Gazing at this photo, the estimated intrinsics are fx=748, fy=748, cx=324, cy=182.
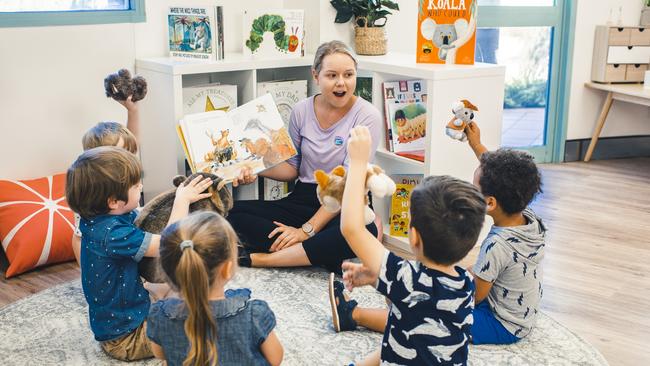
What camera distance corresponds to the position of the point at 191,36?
122 inches

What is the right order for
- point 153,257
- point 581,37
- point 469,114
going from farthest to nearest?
1. point 581,37
2. point 469,114
3. point 153,257

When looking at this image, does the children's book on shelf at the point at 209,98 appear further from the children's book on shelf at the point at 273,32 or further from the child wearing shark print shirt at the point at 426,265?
the child wearing shark print shirt at the point at 426,265

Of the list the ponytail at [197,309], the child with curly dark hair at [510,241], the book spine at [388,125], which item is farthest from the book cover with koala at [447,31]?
the ponytail at [197,309]

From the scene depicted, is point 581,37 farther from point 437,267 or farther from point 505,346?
point 437,267

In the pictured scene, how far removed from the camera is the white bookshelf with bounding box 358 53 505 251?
286 cm

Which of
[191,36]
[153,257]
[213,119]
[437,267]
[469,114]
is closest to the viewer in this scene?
[437,267]

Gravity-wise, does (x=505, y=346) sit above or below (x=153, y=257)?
below

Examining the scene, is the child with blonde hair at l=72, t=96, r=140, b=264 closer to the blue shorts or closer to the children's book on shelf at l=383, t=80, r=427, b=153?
the children's book on shelf at l=383, t=80, r=427, b=153

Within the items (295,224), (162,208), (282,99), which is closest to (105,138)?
(162,208)

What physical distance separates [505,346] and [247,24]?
170 centimetres

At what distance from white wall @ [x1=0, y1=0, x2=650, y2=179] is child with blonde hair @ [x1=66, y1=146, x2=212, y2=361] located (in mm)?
1136

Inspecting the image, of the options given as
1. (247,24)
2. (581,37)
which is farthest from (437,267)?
(581,37)

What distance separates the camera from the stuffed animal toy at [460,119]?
104 inches

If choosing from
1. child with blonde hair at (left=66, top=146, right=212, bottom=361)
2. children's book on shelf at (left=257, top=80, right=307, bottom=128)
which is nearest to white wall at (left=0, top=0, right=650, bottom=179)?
children's book on shelf at (left=257, top=80, right=307, bottom=128)
